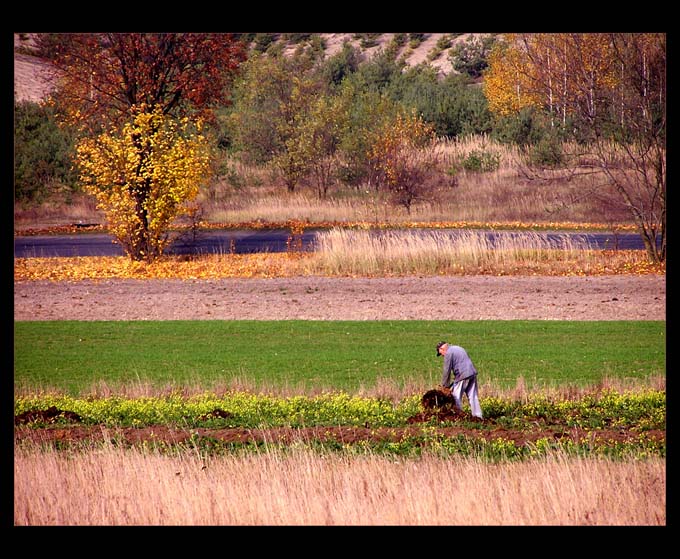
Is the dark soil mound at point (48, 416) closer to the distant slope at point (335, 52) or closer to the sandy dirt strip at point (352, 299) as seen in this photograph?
the sandy dirt strip at point (352, 299)

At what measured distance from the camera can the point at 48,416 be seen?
12.6 metres

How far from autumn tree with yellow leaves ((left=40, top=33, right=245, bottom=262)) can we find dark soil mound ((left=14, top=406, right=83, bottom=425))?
15.0m

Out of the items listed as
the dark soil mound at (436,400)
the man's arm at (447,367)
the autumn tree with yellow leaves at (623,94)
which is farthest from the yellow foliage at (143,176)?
the man's arm at (447,367)

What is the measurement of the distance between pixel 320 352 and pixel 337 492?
296 inches

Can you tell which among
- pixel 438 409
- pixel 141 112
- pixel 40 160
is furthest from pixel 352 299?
pixel 40 160

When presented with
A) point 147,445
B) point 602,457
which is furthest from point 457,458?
point 147,445

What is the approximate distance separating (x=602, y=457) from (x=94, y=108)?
2289 centimetres

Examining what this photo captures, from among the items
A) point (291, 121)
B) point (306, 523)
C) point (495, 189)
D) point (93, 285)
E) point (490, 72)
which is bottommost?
point (306, 523)

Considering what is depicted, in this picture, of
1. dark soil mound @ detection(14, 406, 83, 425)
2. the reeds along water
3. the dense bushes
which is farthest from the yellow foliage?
the dense bushes

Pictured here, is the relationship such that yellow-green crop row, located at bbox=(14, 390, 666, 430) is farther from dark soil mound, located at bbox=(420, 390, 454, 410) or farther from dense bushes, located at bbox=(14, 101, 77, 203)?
dense bushes, located at bbox=(14, 101, 77, 203)

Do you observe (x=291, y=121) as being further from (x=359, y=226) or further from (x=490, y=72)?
(x=490, y=72)

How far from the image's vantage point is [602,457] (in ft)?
33.6

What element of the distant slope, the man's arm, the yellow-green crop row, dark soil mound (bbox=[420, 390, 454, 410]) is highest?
the distant slope

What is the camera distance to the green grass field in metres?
15.2
